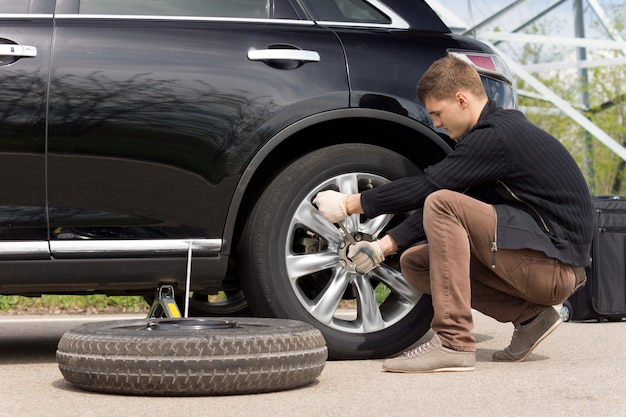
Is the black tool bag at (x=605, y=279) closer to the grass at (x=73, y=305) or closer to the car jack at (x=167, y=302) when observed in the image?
the grass at (x=73, y=305)

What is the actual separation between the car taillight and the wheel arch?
36 cm

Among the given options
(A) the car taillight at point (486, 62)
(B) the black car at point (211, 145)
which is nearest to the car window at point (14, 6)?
(B) the black car at point (211, 145)

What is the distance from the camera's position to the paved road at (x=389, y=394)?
10.1ft

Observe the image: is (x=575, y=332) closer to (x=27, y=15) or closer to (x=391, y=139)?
(x=391, y=139)

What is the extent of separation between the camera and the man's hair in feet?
13.6

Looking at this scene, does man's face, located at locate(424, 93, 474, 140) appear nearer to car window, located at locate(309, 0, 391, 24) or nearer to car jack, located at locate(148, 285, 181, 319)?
car window, located at locate(309, 0, 391, 24)

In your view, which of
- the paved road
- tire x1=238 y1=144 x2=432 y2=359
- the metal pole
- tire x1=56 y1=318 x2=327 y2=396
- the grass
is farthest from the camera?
the metal pole

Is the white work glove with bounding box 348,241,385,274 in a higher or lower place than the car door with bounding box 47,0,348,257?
lower

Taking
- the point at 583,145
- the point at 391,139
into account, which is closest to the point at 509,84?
the point at 391,139

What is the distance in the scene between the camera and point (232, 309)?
542cm

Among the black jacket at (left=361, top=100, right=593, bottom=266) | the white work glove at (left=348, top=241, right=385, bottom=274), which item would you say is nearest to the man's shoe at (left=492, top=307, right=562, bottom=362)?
the black jacket at (left=361, top=100, right=593, bottom=266)

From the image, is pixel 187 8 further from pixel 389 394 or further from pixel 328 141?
pixel 389 394

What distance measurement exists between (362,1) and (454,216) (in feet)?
3.88

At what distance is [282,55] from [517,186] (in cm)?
110
